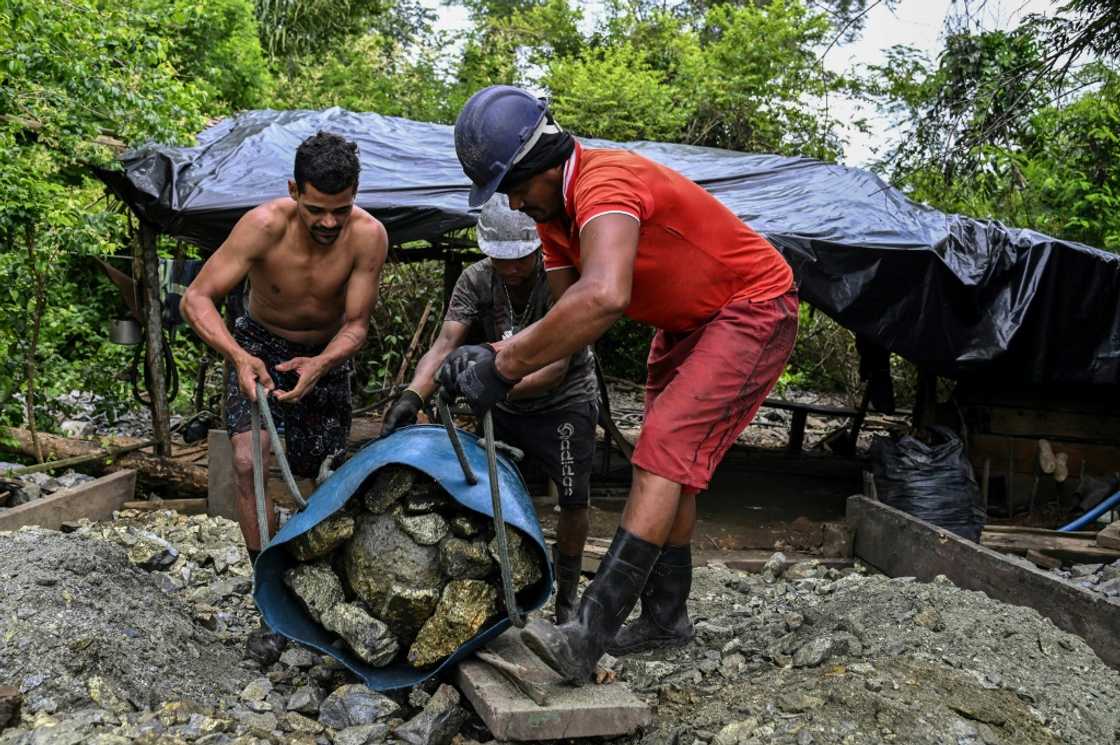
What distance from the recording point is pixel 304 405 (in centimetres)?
430

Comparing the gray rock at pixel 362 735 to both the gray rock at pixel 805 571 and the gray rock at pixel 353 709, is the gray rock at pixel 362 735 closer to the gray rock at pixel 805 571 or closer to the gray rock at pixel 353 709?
the gray rock at pixel 353 709

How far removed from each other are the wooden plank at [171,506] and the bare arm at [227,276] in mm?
2505

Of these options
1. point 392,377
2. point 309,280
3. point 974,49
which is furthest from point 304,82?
point 309,280

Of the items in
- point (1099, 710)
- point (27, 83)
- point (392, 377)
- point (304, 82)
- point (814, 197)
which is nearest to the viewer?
point (1099, 710)

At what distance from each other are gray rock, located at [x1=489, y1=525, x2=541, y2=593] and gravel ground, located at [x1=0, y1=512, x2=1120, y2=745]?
41cm

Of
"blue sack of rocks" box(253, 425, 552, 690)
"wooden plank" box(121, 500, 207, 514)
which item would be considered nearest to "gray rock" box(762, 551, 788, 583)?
"blue sack of rocks" box(253, 425, 552, 690)

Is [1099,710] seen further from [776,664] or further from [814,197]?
[814,197]

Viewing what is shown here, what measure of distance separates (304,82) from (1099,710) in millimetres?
15086

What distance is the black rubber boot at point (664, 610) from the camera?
3516 mm

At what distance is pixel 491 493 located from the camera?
2928 millimetres

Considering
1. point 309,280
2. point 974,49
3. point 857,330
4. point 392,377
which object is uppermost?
point 974,49

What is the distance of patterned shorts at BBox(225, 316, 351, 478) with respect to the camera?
13.5 ft

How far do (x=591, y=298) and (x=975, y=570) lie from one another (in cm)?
286

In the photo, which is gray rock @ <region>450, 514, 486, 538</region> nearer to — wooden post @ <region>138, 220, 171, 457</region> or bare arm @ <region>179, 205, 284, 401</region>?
bare arm @ <region>179, 205, 284, 401</region>
